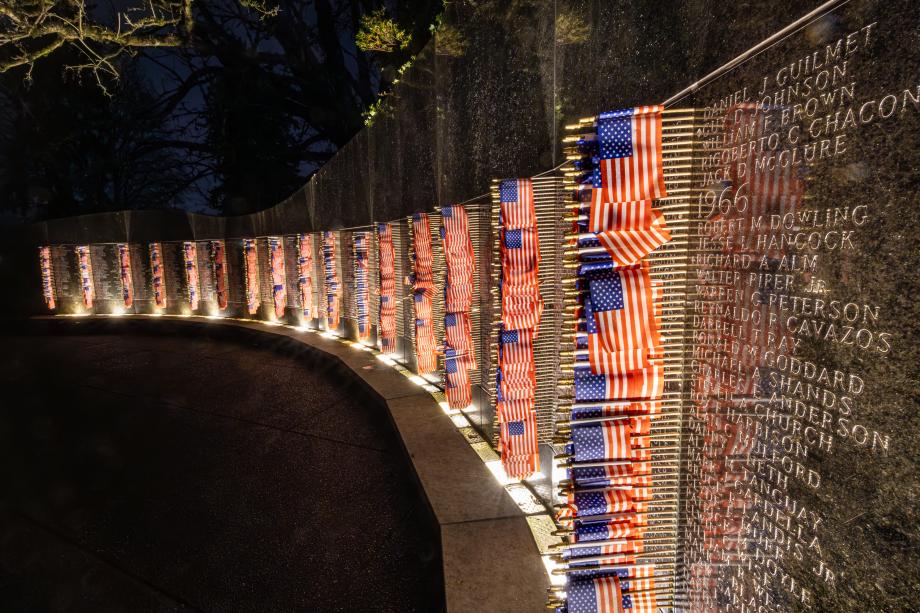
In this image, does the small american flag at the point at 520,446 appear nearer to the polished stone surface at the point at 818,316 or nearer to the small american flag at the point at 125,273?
the polished stone surface at the point at 818,316

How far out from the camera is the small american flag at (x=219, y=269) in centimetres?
2106

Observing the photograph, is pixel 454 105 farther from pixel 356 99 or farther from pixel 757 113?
pixel 356 99

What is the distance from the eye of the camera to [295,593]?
4.58 meters

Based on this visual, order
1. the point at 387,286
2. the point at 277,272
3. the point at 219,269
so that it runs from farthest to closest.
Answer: the point at 219,269, the point at 277,272, the point at 387,286

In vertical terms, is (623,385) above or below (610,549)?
above

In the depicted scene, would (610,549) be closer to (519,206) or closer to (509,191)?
(519,206)

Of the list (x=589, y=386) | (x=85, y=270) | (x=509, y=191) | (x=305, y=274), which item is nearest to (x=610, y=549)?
(x=589, y=386)

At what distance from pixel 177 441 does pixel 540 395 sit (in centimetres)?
648

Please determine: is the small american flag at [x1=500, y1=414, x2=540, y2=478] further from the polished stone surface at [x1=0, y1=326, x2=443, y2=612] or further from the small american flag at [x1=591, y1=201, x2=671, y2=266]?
the small american flag at [x1=591, y1=201, x2=671, y2=266]

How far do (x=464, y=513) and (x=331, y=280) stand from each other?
1013cm

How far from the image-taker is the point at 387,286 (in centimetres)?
1081

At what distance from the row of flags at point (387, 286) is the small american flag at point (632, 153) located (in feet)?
26.1

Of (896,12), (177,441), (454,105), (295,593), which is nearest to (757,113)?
(896,12)

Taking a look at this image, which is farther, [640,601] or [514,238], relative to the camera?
[514,238]
